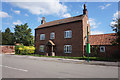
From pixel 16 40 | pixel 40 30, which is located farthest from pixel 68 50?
pixel 16 40

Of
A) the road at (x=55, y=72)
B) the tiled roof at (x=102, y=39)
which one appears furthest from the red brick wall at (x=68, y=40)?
the road at (x=55, y=72)

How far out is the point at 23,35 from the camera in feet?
149

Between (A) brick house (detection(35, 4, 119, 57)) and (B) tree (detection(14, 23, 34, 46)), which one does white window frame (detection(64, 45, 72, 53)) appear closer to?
(A) brick house (detection(35, 4, 119, 57))

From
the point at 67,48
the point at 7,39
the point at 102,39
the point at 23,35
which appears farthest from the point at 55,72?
the point at 7,39

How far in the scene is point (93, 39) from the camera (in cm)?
2081

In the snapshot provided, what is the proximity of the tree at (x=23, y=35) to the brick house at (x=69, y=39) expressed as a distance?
72.4 feet

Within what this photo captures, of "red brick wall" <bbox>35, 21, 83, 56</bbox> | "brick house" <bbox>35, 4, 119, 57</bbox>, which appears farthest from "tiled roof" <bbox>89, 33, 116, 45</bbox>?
"red brick wall" <bbox>35, 21, 83, 56</bbox>

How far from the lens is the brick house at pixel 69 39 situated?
19422 millimetres

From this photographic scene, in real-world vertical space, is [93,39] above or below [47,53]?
above

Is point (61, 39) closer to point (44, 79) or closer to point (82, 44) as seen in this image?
point (82, 44)

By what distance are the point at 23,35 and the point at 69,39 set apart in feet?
104

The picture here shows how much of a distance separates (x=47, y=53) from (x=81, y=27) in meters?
10.2

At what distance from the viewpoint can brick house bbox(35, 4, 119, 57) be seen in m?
19.4

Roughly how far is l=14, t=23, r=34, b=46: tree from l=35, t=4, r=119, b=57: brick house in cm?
2206
